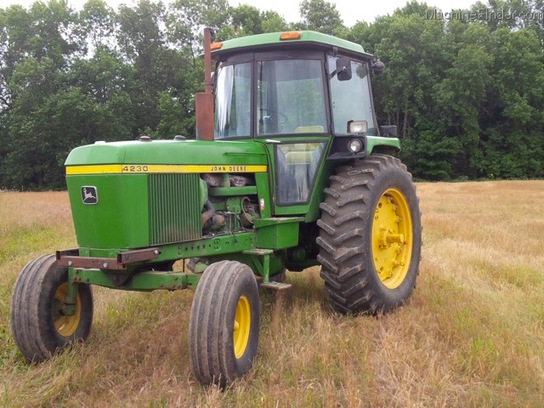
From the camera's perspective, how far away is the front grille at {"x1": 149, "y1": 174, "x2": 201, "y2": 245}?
12.6 feet

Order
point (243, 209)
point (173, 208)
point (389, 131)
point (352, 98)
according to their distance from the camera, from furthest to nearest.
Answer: point (389, 131) < point (352, 98) < point (243, 209) < point (173, 208)

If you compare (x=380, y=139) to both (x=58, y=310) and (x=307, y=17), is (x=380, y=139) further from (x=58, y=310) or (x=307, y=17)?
(x=307, y=17)

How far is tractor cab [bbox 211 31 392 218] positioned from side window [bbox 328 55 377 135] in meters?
0.03

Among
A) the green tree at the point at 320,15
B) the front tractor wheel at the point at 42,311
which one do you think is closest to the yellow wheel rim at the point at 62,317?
the front tractor wheel at the point at 42,311

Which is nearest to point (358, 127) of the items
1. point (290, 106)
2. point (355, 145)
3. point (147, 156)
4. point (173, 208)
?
point (355, 145)

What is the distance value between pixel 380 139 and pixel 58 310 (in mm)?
3397

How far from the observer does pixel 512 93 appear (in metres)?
39.0

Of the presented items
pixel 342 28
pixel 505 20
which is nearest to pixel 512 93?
pixel 505 20

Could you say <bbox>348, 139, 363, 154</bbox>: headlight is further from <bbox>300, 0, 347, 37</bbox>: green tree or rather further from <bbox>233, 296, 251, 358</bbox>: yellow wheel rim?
<bbox>300, 0, 347, 37</bbox>: green tree

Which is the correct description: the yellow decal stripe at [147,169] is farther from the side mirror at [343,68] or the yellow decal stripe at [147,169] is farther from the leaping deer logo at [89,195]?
the side mirror at [343,68]

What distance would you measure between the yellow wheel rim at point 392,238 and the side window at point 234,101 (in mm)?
1509

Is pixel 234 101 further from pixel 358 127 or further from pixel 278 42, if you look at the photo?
pixel 358 127

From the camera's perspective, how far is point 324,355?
12.5 ft

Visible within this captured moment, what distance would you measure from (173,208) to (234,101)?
1458 millimetres
